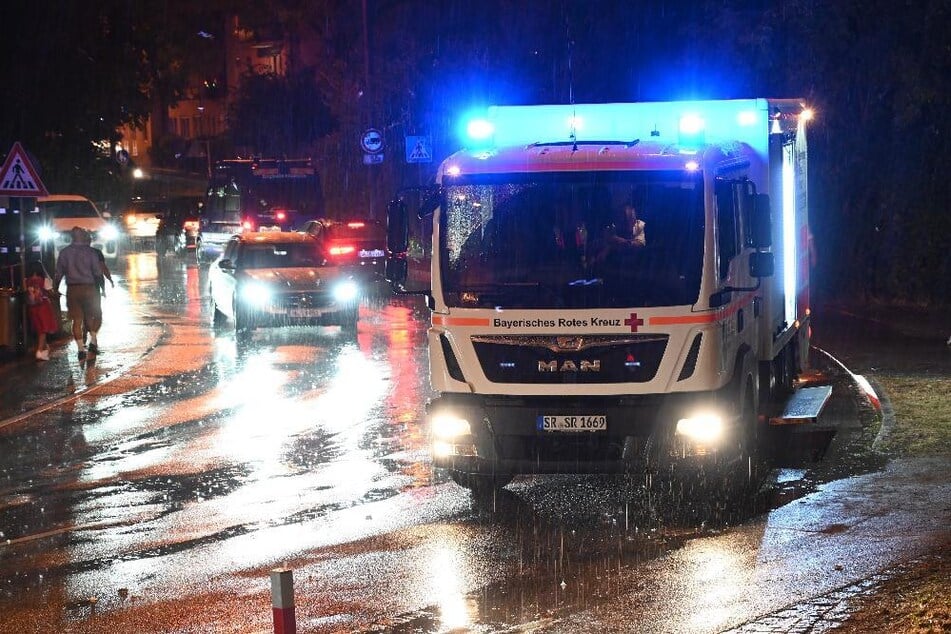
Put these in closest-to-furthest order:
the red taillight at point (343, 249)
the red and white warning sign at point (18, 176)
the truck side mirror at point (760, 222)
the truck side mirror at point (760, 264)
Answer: the truck side mirror at point (760, 264), the truck side mirror at point (760, 222), the red and white warning sign at point (18, 176), the red taillight at point (343, 249)

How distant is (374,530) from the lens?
33.4 ft

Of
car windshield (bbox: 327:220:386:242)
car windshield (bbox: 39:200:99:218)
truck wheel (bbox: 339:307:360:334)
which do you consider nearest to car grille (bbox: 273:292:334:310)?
truck wheel (bbox: 339:307:360:334)

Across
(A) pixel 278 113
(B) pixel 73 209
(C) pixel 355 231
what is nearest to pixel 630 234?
(C) pixel 355 231

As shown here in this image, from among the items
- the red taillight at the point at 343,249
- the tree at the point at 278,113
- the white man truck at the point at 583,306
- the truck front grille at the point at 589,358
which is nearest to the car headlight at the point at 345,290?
the red taillight at the point at 343,249

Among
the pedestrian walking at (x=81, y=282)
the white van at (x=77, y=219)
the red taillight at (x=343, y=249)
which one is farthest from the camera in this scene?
the white van at (x=77, y=219)

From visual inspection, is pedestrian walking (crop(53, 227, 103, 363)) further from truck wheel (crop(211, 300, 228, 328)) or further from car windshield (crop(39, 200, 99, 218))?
car windshield (crop(39, 200, 99, 218))

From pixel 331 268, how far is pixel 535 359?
14.2 meters

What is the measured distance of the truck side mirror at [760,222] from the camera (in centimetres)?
1125

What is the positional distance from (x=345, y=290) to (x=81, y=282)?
14.9ft

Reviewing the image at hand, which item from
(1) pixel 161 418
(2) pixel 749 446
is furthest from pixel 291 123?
(2) pixel 749 446

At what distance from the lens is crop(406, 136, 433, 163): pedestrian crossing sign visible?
37.0 m

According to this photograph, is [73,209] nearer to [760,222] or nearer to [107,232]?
[107,232]

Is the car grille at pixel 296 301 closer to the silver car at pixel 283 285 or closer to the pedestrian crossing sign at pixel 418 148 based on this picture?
the silver car at pixel 283 285

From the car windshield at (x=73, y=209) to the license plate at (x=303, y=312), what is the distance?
21.7 m
